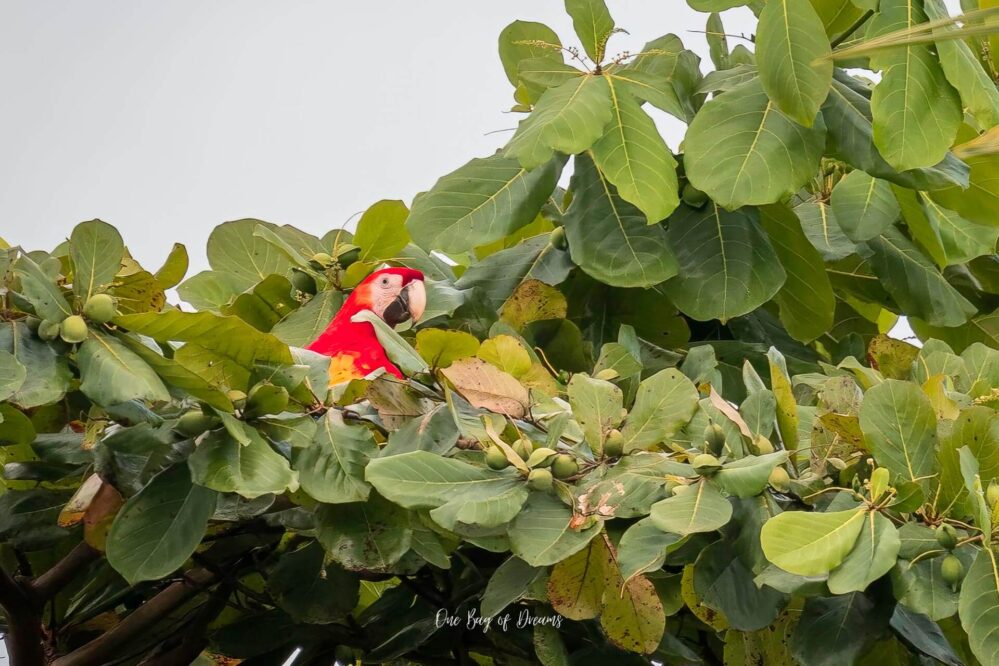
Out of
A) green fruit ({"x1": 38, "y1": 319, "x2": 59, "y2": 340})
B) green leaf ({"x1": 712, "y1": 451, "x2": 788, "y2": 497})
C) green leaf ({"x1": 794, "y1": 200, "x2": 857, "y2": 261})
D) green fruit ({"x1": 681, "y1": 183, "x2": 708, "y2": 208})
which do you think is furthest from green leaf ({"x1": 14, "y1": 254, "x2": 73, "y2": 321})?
green leaf ({"x1": 794, "y1": 200, "x2": 857, "y2": 261})

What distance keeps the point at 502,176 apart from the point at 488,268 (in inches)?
2.9

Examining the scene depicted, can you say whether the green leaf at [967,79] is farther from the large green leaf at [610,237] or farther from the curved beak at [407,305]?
the curved beak at [407,305]

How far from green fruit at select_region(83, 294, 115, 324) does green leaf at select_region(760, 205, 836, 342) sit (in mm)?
468

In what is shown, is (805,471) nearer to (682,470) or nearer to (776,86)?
(682,470)

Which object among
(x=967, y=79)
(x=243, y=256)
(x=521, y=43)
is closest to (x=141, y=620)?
(x=243, y=256)

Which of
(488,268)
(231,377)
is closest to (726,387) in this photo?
(488,268)

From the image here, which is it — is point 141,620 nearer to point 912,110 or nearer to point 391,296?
point 391,296

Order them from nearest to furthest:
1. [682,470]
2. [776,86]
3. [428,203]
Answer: [682,470] < [776,86] < [428,203]

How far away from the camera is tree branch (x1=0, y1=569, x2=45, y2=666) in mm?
631

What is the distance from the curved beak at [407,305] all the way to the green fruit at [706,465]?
0.32 metres

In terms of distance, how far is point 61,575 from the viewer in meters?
0.64

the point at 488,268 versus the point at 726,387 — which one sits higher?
the point at 488,268

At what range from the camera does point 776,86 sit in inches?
25.5

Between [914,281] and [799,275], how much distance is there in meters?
0.10
